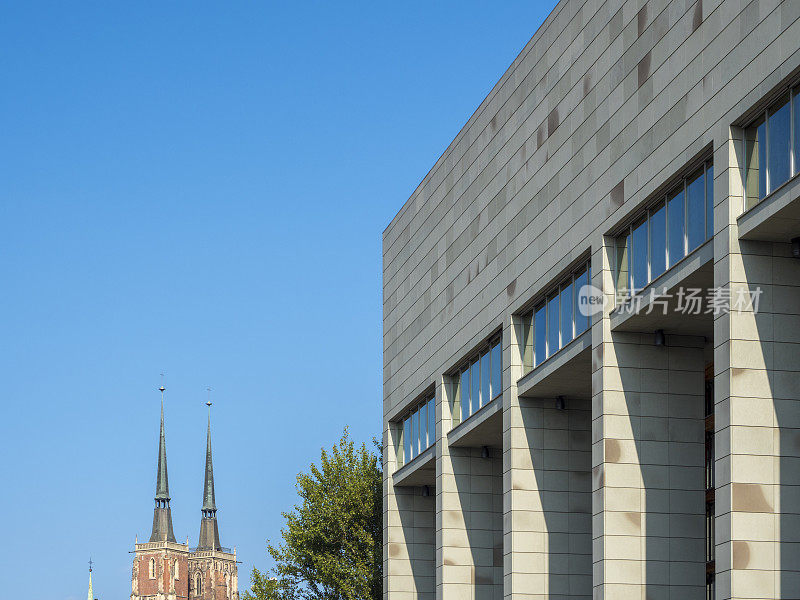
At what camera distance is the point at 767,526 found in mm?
28094

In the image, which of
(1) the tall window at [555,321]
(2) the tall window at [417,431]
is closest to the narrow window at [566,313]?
(1) the tall window at [555,321]

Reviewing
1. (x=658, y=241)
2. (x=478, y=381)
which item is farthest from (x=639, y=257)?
(x=478, y=381)

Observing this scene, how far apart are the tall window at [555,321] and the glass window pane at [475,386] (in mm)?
4448

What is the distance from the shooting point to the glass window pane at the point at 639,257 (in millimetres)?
34375

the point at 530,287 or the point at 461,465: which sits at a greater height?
the point at 530,287

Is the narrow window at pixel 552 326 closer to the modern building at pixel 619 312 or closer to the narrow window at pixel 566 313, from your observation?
the modern building at pixel 619 312

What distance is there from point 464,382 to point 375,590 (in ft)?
79.3

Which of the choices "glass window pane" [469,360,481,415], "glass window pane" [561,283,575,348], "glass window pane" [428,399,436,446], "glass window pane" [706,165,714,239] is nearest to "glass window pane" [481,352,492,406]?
"glass window pane" [469,360,481,415]

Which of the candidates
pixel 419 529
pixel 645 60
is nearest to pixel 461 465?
pixel 419 529

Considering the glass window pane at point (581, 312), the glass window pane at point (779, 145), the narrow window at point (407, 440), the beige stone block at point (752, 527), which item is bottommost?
the beige stone block at point (752, 527)

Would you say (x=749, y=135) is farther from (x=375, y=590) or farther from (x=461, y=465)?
(x=375, y=590)

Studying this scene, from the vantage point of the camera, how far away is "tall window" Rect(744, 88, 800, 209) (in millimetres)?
27703

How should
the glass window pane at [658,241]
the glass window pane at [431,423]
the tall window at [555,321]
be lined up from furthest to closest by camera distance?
the glass window pane at [431,423]
the tall window at [555,321]
the glass window pane at [658,241]

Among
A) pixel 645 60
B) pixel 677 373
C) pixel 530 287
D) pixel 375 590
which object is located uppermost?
pixel 645 60
